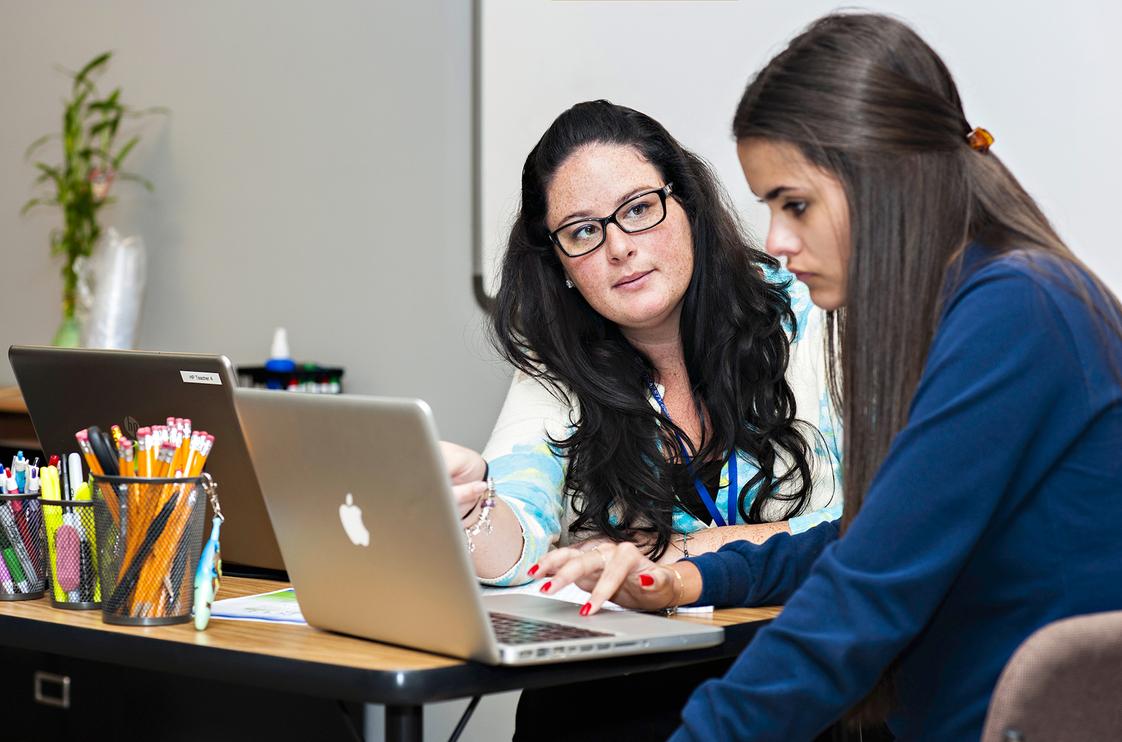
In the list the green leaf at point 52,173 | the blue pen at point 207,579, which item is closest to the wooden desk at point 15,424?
the green leaf at point 52,173

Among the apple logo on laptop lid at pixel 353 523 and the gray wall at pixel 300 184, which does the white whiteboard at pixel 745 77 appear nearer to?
the gray wall at pixel 300 184

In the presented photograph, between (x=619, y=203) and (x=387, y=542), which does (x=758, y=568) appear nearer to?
(x=387, y=542)

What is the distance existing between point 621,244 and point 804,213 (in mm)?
660

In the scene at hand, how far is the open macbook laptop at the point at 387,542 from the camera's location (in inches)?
41.1

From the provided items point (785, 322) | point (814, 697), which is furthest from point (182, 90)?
point (814, 697)

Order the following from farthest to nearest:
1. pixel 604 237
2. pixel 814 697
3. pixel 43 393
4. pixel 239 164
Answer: pixel 239 164
pixel 604 237
pixel 43 393
pixel 814 697

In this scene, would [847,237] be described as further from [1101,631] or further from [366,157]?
[366,157]

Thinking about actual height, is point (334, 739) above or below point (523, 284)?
below

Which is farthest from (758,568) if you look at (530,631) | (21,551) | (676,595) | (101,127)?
(101,127)

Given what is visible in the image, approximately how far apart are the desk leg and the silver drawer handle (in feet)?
2.36

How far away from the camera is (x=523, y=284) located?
1.92 meters

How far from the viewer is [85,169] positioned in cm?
338

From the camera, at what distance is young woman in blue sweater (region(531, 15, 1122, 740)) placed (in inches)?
38.3

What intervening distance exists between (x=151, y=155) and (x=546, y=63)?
4.31 feet
